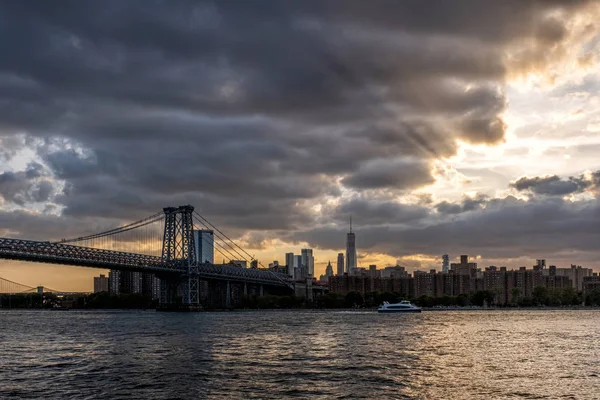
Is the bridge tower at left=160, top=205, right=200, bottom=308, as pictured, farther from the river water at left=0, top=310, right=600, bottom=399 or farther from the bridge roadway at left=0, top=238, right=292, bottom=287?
the river water at left=0, top=310, right=600, bottom=399

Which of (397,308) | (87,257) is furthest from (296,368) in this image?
(397,308)

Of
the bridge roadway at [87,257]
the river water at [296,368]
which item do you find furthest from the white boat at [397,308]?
the river water at [296,368]

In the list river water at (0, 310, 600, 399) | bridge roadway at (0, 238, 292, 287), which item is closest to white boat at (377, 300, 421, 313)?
bridge roadway at (0, 238, 292, 287)

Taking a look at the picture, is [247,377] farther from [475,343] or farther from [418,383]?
[475,343]

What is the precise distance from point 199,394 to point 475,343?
37.7 metres

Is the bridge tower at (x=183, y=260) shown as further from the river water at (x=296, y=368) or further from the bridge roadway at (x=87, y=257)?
the river water at (x=296, y=368)

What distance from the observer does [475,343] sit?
64.0 m

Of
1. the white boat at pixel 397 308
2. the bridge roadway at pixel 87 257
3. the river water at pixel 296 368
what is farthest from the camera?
the white boat at pixel 397 308

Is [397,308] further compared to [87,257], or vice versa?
[397,308]

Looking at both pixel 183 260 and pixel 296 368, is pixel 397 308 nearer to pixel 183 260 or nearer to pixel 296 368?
pixel 183 260

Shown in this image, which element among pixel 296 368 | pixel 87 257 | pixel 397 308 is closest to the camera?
pixel 296 368

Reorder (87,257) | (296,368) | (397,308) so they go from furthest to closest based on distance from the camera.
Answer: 1. (397,308)
2. (87,257)
3. (296,368)

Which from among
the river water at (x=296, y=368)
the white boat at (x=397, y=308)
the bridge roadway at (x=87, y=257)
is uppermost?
the bridge roadway at (x=87, y=257)

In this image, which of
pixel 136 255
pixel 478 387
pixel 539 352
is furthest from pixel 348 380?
pixel 136 255
